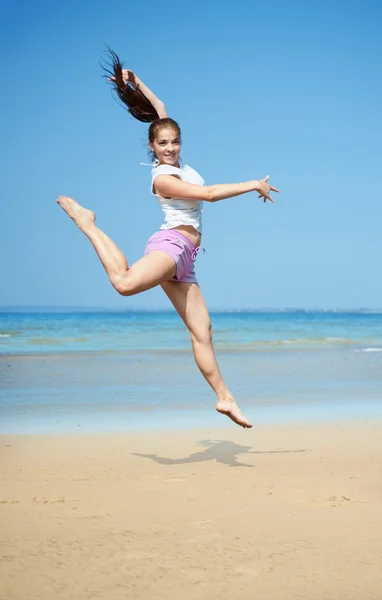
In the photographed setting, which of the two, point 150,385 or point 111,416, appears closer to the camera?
point 111,416

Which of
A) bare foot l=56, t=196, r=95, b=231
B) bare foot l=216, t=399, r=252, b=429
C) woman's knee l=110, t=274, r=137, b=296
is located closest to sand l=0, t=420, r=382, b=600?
bare foot l=216, t=399, r=252, b=429

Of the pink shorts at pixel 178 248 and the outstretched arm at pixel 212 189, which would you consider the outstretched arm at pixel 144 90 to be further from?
the pink shorts at pixel 178 248

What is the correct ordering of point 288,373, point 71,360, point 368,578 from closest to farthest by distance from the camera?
point 368,578, point 288,373, point 71,360

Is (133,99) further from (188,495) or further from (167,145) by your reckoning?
(188,495)

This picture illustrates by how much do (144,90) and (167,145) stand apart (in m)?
0.62

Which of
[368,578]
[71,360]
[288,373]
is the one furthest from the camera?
[71,360]

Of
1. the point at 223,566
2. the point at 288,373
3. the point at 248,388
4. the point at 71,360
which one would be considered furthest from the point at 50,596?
the point at 71,360

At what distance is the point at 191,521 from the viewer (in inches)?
134

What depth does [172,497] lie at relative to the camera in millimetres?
3879

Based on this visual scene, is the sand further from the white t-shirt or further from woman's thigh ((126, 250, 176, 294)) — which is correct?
the white t-shirt

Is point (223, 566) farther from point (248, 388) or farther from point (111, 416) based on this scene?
point (248, 388)

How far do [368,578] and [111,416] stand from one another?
4596mm

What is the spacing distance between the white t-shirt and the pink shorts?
3.0 inches

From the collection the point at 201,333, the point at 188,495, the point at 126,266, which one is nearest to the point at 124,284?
the point at 126,266
